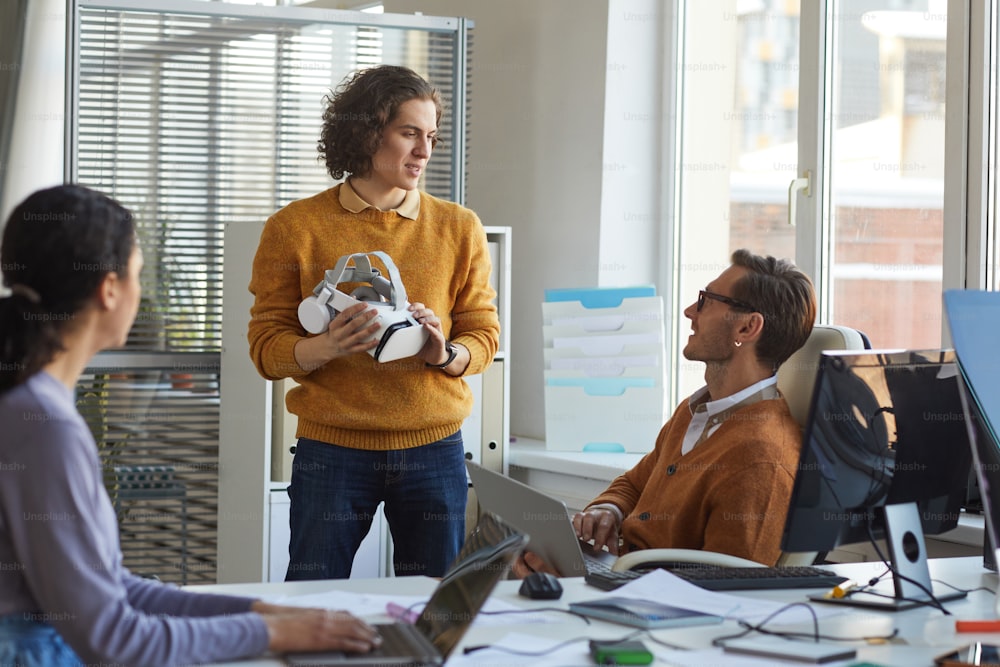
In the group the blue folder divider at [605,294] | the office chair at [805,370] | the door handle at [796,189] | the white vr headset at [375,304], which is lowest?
the office chair at [805,370]

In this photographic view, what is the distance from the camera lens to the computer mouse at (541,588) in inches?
67.6

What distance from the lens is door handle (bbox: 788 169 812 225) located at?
11.0 feet

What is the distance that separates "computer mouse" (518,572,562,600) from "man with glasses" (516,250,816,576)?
0.31 metres

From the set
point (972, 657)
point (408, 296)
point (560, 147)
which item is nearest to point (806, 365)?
point (408, 296)

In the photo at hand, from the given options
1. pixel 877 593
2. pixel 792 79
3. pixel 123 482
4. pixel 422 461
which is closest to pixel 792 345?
pixel 877 593

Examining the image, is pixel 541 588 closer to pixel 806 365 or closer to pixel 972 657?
pixel 972 657

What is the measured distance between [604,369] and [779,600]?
1.93 metres

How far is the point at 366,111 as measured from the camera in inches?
94.4

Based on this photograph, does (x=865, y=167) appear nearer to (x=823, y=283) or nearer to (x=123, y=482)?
(x=823, y=283)

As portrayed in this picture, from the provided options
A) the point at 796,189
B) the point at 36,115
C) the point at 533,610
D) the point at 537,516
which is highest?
the point at 36,115

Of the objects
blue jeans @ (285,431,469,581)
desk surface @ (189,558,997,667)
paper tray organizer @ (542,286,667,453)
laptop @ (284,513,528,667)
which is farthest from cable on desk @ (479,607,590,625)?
paper tray organizer @ (542,286,667,453)

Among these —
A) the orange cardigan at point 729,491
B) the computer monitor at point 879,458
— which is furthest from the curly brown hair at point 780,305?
the computer monitor at point 879,458

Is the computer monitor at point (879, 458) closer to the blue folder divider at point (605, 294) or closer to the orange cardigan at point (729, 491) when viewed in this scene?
the orange cardigan at point (729, 491)

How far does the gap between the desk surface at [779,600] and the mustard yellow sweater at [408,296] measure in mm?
502
